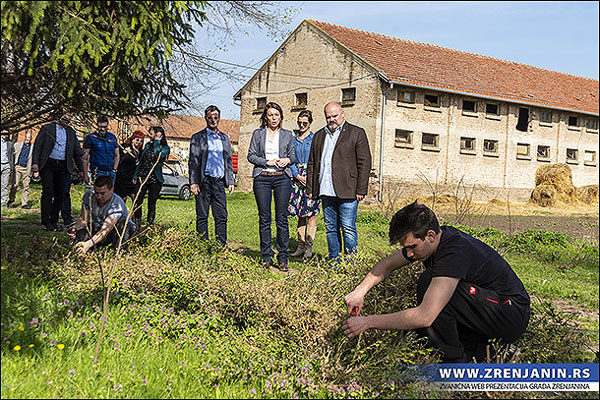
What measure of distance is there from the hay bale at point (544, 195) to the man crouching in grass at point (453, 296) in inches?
1049

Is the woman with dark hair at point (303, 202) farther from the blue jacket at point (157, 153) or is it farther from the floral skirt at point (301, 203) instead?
the blue jacket at point (157, 153)

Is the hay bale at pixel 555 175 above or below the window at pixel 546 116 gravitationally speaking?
below

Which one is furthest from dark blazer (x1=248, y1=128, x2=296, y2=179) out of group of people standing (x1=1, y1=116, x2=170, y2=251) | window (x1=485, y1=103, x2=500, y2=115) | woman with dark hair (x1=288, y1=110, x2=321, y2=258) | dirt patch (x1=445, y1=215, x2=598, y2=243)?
window (x1=485, y1=103, x2=500, y2=115)

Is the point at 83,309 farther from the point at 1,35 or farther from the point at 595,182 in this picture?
the point at 595,182

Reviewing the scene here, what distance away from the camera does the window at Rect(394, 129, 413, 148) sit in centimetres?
2706

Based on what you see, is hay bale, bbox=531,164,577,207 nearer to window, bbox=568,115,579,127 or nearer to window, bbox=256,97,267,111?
window, bbox=568,115,579,127

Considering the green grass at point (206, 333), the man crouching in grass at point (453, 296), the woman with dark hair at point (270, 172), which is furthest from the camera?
the woman with dark hair at point (270, 172)

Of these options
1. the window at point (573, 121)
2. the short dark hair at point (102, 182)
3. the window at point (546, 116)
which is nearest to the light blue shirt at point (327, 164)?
the short dark hair at point (102, 182)

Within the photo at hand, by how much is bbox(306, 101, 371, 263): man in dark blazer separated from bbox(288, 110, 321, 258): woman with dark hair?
1.73m

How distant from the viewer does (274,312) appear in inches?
167

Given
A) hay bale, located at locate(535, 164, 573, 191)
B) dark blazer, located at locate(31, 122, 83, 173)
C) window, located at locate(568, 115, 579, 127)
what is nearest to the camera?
dark blazer, located at locate(31, 122, 83, 173)

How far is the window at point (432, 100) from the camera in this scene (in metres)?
28.1

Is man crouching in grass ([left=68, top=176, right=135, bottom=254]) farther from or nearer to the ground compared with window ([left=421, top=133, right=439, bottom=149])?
nearer to the ground

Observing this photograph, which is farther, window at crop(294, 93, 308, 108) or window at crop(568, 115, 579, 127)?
window at crop(568, 115, 579, 127)
